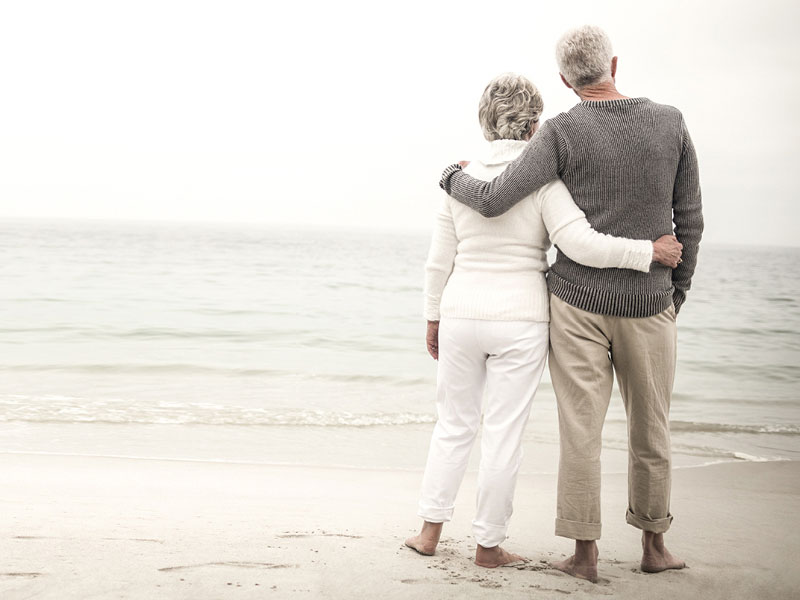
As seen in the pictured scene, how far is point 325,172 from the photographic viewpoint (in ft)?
173

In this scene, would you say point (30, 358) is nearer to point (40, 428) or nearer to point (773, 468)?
point (40, 428)

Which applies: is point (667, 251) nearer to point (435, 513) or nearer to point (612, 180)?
point (612, 180)

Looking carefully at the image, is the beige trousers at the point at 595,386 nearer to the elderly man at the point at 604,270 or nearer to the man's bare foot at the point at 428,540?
the elderly man at the point at 604,270

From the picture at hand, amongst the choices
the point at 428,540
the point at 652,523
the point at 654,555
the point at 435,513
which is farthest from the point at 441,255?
the point at 654,555

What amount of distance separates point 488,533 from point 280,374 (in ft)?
20.2

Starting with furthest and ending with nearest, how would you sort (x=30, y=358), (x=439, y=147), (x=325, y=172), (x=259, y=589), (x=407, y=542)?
(x=325, y=172) → (x=439, y=147) → (x=30, y=358) → (x=407, y=542) → (x=259, y=589)

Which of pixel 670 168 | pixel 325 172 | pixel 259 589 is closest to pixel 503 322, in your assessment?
pixel 670 168

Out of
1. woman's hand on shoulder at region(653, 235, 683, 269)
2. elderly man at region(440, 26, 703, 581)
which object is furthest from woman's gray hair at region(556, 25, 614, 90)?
woman's hand on shoulder at region(653, 235, 683, 269)

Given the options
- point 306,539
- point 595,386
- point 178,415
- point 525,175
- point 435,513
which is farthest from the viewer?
point 178,415

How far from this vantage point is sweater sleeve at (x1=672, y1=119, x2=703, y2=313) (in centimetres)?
231

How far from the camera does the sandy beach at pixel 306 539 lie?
88.7 inches

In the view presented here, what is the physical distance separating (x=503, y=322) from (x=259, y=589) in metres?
1.04

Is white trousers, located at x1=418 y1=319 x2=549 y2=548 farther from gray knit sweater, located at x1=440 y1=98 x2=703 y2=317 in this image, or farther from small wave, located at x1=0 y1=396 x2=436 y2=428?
small wave, located at x1=0 y1=396 x2=436 y2=428

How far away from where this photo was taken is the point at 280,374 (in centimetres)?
837
